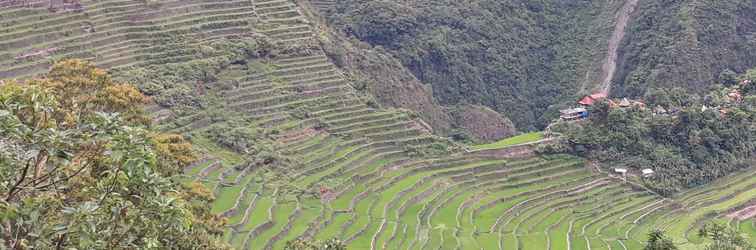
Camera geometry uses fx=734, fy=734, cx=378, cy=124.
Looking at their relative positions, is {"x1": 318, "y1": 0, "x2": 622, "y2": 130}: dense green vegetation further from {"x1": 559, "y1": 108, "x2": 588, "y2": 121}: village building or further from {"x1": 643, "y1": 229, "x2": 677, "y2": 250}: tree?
{"x1": 643, "y1": 229, "x2": 677, "y2": 250}: tree

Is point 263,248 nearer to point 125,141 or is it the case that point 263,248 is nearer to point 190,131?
point 190,131

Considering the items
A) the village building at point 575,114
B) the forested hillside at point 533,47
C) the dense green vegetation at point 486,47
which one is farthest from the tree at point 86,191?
the dense green vegetation at point 486,47

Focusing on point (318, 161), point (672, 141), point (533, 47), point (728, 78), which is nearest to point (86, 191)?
point (318, 161)

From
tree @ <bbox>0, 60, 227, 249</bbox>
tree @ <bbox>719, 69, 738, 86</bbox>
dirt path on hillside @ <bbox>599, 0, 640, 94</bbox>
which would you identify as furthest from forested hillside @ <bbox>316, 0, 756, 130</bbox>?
tree @ <bbox>0, 60, 227, 249</bbox>

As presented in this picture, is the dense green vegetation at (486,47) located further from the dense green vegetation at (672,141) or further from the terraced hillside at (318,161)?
the terraced hillside at (318,161)

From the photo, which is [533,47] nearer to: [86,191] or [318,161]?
[318,161]

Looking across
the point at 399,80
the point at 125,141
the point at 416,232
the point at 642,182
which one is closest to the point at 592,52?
the point at 399,80
